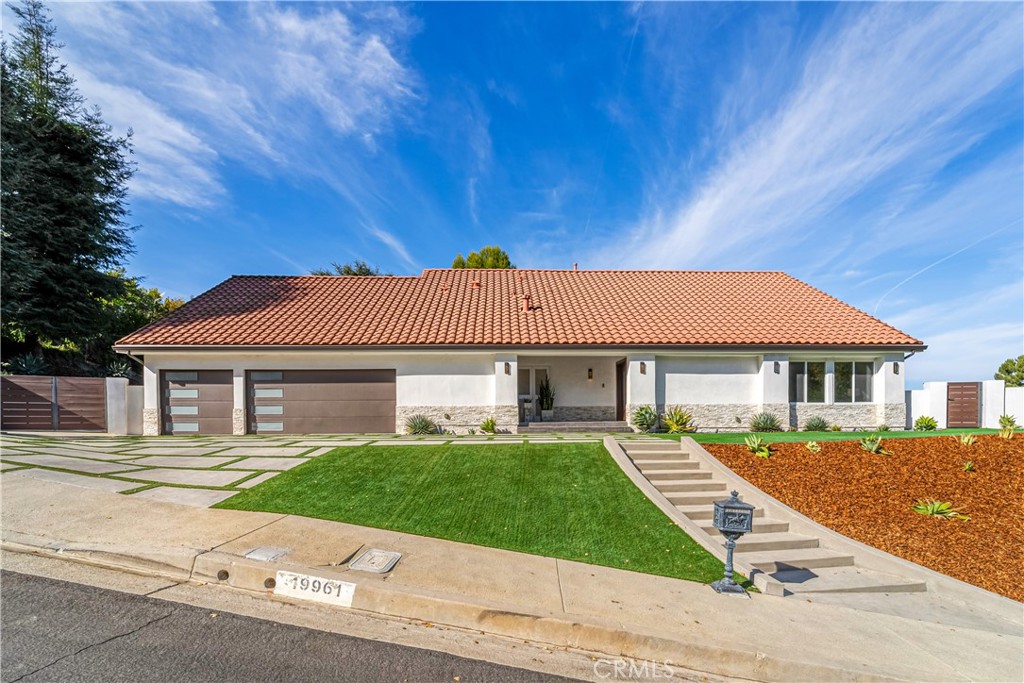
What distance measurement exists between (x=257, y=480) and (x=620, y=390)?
1137cm

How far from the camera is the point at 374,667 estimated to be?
11.3 ft

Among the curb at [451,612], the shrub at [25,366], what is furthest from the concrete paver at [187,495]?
the shrub at [25,366]

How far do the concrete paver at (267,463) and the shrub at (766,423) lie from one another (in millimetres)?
13102

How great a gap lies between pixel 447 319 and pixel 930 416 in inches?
672

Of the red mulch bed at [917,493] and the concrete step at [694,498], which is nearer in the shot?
the red mulch bed at [917,493]

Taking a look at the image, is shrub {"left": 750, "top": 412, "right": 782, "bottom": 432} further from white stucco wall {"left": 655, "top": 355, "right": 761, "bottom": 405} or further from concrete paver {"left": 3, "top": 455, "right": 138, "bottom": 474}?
concrete paver {"left": 3, "top": 455, "right": 138, "bottom": 474}

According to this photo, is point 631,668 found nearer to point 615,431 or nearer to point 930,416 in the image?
point 615,431

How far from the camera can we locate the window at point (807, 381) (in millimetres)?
14281

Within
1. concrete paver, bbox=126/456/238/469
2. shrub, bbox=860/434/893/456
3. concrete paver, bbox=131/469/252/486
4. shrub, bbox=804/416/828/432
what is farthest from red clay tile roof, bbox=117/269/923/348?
concrete paver, bbox=131/469/252/486

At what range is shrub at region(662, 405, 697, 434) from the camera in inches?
535

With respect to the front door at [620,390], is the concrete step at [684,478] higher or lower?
lower

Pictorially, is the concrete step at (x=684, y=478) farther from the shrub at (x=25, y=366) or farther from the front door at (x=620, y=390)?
the shrub at (x=25, y=366)

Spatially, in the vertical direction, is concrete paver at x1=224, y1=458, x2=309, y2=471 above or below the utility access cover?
above

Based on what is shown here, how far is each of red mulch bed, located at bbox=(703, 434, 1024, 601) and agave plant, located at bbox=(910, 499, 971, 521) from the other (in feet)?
0.30
